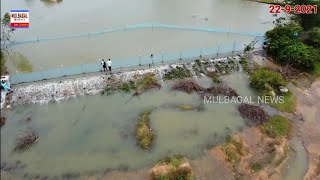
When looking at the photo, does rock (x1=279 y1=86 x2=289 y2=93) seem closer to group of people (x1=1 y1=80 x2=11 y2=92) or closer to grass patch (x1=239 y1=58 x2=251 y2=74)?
grass patch (x1=239 y1=58 x2=251 y2=74)

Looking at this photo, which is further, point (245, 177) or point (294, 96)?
point (294, 96)

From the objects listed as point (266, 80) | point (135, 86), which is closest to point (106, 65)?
point (135, 86)

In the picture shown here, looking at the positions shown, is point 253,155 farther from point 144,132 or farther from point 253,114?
point 144,132

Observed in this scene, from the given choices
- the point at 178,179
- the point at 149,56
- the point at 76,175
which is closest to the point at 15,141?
the point at 76,175

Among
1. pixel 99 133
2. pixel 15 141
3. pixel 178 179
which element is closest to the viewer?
pixel 178 179

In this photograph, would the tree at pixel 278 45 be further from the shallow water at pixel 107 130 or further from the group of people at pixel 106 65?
the group of people at pixel 106 65

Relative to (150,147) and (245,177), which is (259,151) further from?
(150,147)

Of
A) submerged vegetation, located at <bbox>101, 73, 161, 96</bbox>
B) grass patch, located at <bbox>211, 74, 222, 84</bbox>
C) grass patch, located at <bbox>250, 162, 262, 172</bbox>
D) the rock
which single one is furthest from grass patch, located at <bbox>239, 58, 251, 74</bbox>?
grass patch, located at <bbox>250, 162, 262, 172</bbox>
